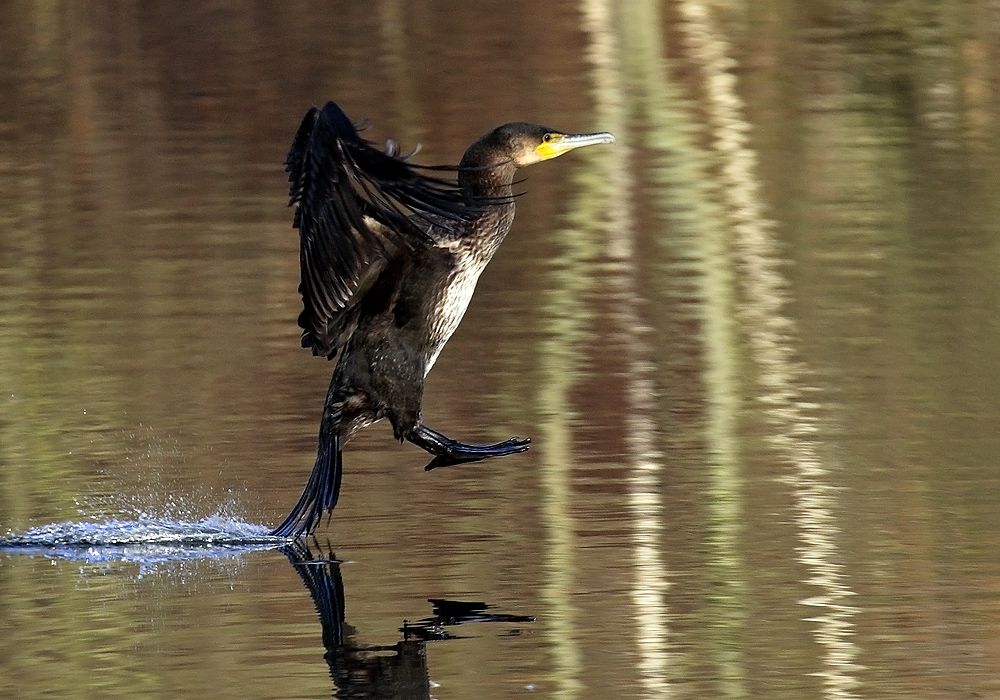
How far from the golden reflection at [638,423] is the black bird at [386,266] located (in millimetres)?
589

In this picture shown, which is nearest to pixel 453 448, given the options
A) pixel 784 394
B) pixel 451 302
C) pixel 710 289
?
pixel 451 302

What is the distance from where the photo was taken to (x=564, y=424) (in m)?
8.37

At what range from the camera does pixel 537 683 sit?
5406mm

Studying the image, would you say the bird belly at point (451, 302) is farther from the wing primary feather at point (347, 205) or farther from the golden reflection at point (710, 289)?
the golden reflection at point (710, 289)

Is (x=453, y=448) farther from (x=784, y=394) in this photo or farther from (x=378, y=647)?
(x=784, y=394)

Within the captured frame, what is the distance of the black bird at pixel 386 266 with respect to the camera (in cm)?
652

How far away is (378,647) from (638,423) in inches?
108

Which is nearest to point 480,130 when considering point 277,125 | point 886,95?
point 277,125

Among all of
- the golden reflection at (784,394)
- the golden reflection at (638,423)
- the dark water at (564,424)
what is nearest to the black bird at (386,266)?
the dark water at (564,424)

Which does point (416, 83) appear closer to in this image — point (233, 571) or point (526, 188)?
point (526, 188)

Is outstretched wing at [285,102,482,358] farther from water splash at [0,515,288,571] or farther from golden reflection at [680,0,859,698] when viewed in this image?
golden reflection at [680,0,859,698]

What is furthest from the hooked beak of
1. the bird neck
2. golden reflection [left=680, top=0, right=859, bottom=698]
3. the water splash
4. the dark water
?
the water splash

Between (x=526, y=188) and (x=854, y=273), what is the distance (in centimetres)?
386

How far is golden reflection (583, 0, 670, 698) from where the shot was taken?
577cm
